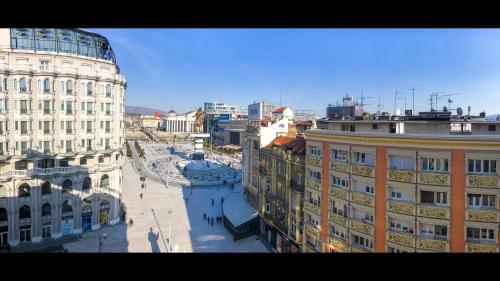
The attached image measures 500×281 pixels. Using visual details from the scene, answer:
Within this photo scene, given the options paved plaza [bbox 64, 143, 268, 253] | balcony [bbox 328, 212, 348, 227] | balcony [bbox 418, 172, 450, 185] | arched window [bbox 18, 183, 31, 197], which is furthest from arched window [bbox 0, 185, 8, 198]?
balcony [bbox 418, 172, 450, 185]

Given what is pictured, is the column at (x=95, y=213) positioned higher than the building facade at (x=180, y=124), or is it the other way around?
the building facade at (x=180, y=124)

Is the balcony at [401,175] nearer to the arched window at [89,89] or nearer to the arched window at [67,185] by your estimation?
the arched window at [67,185]

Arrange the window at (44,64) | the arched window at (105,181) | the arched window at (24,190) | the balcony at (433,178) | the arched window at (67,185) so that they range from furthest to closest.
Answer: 1. the arched window at (105,181)
2. the arched window at (67,185)
3. the window at (44,64)
4. the arched window at (24,190)
5. the balcony at (433,178)

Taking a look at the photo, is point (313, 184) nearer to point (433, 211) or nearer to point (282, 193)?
point (282, 193)

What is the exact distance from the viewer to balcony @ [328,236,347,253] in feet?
67.5

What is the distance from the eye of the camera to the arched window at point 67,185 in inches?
1201

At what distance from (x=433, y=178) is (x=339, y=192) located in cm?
542

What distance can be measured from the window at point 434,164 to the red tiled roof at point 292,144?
29.9 feet

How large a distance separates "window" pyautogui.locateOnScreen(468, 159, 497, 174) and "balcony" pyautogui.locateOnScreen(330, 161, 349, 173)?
6.13m

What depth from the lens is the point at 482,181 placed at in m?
16.1

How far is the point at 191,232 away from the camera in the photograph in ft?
106

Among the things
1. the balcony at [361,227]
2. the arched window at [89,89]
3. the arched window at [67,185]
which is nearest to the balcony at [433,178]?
the balcony at [361,227]

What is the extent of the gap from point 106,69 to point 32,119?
8.60m
